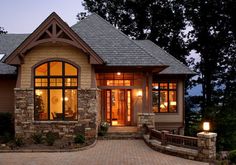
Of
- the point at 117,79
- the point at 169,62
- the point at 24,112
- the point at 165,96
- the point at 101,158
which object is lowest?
the point at 101,158

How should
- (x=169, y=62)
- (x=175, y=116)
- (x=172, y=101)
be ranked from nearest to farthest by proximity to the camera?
1. (x=175, y=116)
2. (x=172, y=101)
3. (x=169, y=62)

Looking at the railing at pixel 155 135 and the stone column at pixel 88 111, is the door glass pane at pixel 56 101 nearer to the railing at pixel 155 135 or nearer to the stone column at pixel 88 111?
the stone column at pixel 88 111

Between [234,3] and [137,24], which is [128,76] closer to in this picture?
[234,3]

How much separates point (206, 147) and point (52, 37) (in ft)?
29.6

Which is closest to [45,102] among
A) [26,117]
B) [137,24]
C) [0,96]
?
[26,117]

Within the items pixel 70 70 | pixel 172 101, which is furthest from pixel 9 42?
pixel 172 101

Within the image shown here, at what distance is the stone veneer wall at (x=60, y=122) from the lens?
19219mm

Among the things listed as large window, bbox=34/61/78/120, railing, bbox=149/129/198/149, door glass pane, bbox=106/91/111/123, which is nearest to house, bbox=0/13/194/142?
large window, bbox=34/61/78/120

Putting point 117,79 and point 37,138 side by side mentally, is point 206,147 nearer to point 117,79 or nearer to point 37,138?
point 37,138

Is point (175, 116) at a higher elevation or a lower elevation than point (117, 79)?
lower

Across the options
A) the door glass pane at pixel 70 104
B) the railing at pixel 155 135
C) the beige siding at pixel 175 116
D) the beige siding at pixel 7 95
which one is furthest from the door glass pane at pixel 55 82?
the beige siding at pixel 175 116

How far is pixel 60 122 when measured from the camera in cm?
1928

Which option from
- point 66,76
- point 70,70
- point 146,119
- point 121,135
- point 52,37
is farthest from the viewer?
point 146,119

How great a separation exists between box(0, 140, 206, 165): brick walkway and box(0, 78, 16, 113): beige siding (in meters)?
6.93
